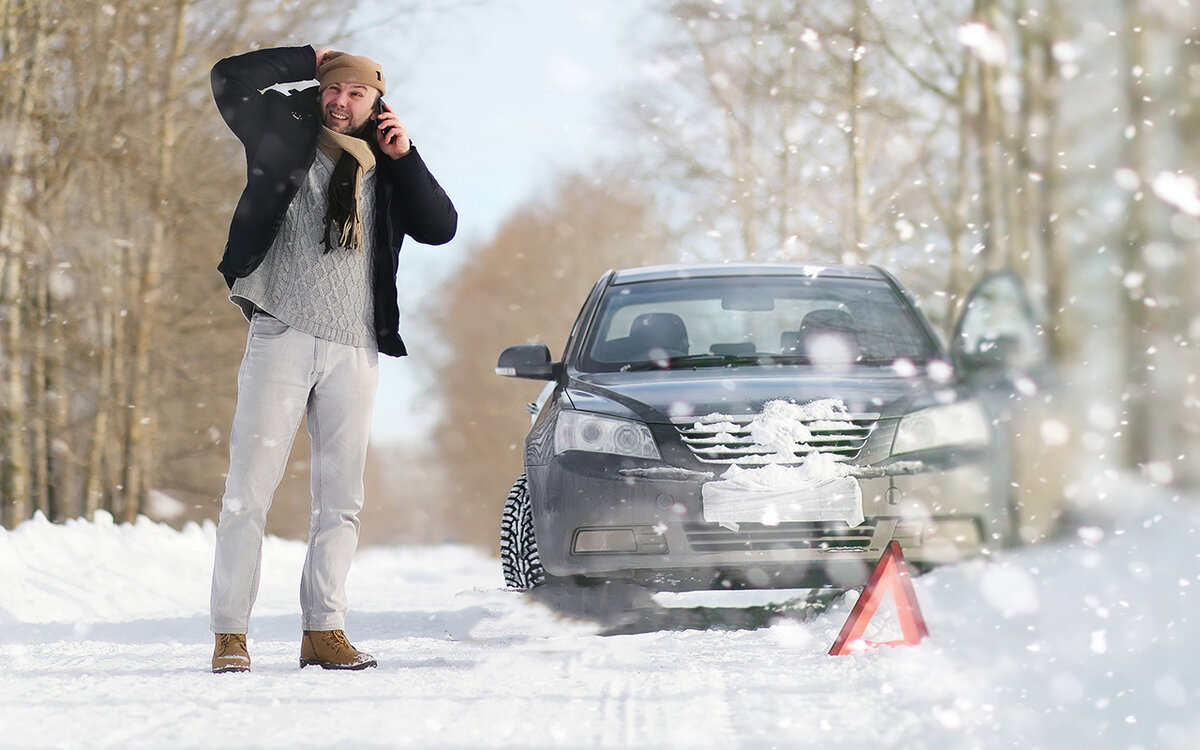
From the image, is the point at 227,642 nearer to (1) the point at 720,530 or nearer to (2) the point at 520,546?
(2) the point at 520,546

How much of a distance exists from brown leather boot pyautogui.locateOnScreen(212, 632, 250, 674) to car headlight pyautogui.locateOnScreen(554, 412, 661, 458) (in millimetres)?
1329

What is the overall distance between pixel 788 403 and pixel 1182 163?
4590 millimetres

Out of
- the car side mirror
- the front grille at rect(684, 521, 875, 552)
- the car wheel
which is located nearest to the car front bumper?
the front grille at rect(684, 521, 875, 552)

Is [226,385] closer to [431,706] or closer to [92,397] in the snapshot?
[92,397]

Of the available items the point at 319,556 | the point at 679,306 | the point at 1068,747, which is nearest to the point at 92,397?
the point at 679,306

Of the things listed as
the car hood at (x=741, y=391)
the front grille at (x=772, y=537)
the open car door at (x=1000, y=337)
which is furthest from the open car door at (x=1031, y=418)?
the front grille at (x=772, y=537)

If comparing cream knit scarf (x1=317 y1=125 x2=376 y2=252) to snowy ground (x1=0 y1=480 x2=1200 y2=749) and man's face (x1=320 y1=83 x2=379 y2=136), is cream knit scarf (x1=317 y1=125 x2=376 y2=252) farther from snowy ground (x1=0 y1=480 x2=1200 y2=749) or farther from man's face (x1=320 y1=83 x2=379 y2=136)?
snowy ground (x1=0 y1=480 x2=1200 y2=749)

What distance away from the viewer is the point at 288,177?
4.27 metres

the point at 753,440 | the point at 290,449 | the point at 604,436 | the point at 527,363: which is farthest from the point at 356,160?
the point at 753,440

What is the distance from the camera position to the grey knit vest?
4.35 metres

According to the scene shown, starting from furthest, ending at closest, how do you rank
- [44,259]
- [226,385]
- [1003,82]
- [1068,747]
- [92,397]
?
[226,385], [92,397], [44,259], [1003,82], [1068,747]

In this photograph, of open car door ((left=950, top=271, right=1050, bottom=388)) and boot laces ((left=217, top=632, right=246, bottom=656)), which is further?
open car door ((left=950, top=271, right=1050, bottom=388))

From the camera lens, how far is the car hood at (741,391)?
16.0 ft

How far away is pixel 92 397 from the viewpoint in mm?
Answer: 15953
